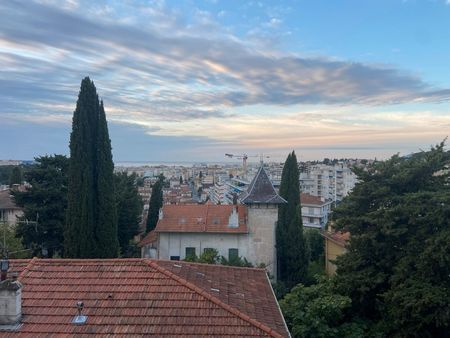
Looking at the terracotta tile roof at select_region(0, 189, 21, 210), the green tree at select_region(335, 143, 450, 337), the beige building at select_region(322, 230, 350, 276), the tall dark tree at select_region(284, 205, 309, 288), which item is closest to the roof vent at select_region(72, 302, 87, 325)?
the green tree at select_region(335, 143, 450, 337)

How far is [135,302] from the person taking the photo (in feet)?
32.0

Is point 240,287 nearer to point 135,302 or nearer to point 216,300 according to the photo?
point 216,300

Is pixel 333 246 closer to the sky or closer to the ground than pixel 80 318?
closer to the ground

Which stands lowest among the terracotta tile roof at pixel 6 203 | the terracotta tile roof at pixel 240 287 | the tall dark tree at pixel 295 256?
the tall dark tree at pixel 295 256

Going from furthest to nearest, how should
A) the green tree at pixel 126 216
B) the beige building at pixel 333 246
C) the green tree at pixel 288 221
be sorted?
the green tree at pixel 126 216 < the beige building at pixel 333 246 < the green tree at pixel 288 221

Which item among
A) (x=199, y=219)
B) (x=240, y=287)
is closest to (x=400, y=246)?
(x=240, y=287)

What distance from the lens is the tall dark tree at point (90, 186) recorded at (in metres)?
22.2

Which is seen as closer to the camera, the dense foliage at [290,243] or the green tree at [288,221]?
the dense foliage at [290,243]

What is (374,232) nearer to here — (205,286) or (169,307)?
(205,286)

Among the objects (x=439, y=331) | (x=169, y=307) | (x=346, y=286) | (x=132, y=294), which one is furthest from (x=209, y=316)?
(x=439, y=331)

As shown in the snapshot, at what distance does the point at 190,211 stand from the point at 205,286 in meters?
21.6

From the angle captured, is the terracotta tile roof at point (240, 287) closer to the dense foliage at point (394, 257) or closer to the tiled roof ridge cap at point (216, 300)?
the tiled roof ridge cap at point (216, 300)

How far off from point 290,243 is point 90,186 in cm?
1433

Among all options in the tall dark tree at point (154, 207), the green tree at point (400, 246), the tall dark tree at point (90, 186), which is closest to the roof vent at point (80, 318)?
the green tree at point (400, 246)
